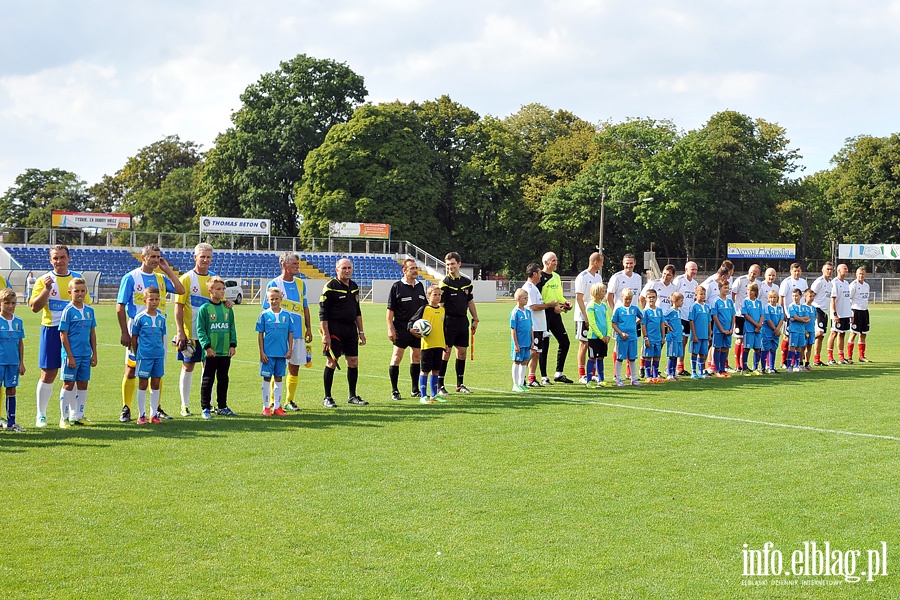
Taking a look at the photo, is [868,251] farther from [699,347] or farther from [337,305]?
[337,305]

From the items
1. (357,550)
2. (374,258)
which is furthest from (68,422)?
(374,258)

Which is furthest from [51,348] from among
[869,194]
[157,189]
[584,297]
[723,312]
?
[157,189]

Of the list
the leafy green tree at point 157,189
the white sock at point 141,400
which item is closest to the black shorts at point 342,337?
the white sock at point 141,400

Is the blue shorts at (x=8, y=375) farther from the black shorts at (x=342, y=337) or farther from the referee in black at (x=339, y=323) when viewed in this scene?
the black shorts at (x=342, y=337)

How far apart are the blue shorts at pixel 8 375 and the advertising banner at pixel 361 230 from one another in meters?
46.2

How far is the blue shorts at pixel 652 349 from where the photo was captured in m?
13.2

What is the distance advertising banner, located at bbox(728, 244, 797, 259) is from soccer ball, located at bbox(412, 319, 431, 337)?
53.2 metres

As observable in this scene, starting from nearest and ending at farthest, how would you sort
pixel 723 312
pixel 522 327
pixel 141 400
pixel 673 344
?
pixel 141 400, pixel 522 327, pixel 673 344, pixel 723 312

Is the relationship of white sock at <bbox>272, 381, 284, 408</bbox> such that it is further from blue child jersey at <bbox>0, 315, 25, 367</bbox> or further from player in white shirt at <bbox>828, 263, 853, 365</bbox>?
player in white shirt at <bbox>828, 263, 853, 365</bbox>

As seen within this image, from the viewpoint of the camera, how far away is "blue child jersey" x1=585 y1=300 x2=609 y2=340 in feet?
41.0

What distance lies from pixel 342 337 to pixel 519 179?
55.9 m

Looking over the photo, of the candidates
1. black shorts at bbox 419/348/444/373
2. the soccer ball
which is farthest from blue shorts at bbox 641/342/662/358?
the soccer ball

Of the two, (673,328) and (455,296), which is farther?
(673,328)

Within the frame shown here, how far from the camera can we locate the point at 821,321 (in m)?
16.8
